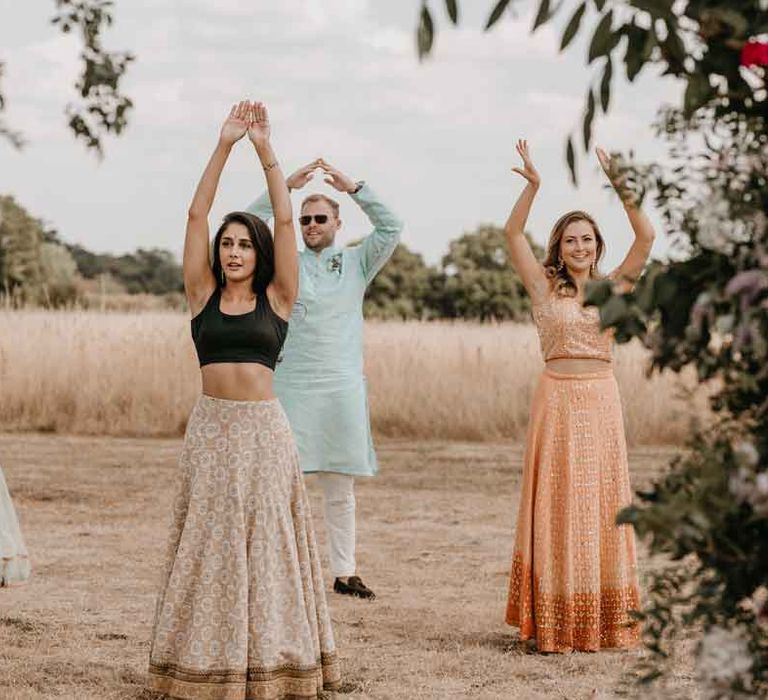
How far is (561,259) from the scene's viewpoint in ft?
22.8

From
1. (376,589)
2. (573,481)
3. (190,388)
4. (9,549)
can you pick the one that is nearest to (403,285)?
(190,388)

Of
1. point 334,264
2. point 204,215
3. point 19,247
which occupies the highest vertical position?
point 19,247

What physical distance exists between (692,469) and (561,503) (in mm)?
4224

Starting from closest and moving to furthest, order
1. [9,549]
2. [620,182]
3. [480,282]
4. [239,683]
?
[620,182] < [239,683] < [9,549] < [480,282]

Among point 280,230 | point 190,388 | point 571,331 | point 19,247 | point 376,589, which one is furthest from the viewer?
point 19,247

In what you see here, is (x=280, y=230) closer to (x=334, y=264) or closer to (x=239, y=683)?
(x=239, y=683)

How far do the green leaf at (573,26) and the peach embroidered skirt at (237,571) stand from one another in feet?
11.0

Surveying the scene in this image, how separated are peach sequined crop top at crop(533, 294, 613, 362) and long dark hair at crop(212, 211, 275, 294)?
61.6 inches

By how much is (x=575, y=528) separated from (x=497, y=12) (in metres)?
4.47

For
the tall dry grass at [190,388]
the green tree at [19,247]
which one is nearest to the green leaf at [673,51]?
the tall dry grass at [190,388]

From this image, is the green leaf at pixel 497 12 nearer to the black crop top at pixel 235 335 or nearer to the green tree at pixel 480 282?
the black crop top at pixel 235 335

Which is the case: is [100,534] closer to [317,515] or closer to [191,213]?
[317,515]

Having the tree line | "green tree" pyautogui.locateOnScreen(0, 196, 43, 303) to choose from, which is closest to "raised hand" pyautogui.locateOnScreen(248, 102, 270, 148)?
the tree line

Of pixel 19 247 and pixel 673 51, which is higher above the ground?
pixel 19 247
